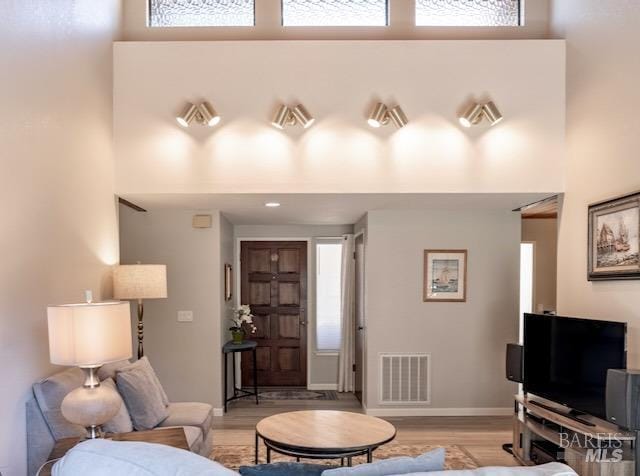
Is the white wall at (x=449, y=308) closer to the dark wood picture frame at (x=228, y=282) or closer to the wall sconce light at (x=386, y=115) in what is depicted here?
the wall sconce light at (x=386, y=115)

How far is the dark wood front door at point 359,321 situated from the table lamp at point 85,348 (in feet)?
13.2

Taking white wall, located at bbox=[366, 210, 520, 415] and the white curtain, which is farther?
the white curtain

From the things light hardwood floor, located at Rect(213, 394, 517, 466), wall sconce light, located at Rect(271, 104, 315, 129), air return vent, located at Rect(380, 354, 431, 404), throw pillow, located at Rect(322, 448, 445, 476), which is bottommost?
light hardwood floor, located at Rect(213, 394, 517, 466)

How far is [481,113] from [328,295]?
3693 millimetres

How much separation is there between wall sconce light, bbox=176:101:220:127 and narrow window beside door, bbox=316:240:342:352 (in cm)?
332

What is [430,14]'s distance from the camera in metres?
5.12

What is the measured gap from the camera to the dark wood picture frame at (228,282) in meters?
6.50

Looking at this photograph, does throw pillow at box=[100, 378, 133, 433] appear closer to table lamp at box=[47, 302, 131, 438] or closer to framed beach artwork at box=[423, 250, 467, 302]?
table lamp at box=[47, 302, 131, 438]

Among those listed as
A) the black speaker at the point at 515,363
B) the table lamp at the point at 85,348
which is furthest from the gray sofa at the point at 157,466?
the black speaker at the point at 515,363

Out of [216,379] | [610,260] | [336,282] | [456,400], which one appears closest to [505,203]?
[610,260]

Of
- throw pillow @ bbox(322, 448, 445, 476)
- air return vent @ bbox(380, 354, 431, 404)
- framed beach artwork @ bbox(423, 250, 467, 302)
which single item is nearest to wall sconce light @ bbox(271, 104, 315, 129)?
framed beach artwork @ bbox(423, 250, 467, 302)

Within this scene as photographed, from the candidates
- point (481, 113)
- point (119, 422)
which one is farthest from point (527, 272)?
point (119, 422)

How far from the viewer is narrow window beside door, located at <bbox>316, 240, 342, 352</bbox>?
7578mm

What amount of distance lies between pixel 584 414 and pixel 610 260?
1.08m
